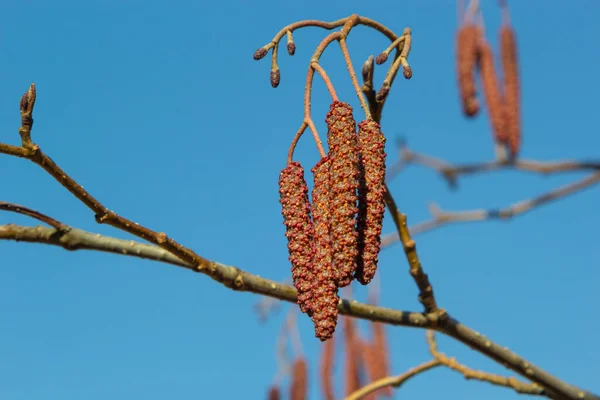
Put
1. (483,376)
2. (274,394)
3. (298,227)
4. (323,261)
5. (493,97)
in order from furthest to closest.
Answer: (274,394) → (493,97) → (483,376) → (298,227) → (323,261)

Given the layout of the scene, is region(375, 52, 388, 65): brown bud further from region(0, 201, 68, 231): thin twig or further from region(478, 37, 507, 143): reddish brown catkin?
region(478, 37, 507, 143): reddish brown catkin

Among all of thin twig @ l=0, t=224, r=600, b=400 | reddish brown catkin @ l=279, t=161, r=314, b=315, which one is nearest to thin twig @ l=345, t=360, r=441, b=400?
thin twig @ l=0, t=224, r=600, b=400

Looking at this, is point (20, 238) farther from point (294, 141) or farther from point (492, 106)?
point (492, 106)

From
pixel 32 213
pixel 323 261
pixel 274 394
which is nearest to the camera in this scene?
pixel 323 261

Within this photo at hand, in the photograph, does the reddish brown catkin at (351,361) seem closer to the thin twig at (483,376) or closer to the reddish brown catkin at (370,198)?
the thin twig at (483,376)

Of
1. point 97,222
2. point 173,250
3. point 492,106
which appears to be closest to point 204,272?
point 173,250

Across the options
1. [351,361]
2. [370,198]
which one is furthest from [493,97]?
[370,198]

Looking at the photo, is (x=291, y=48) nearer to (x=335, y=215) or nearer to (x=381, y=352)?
(x=335, y=215)
